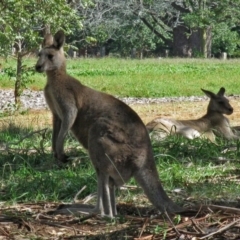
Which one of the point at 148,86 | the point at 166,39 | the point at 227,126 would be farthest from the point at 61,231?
the point at 166,39

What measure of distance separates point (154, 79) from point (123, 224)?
2302cm

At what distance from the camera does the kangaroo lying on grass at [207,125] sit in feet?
36.9

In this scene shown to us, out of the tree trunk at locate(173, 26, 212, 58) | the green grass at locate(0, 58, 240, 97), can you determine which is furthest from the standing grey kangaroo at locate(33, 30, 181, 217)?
the tree trunk at locate(173, 26, 212, 58)

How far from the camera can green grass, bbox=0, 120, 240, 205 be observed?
6.63 metres

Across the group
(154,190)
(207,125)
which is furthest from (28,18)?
(154,190)

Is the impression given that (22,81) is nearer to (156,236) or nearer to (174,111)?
(174,111)

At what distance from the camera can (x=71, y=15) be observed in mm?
16750

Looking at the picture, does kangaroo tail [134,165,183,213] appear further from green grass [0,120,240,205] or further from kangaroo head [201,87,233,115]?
kangaroo head [201,87,233,115]

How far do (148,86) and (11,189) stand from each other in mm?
19377

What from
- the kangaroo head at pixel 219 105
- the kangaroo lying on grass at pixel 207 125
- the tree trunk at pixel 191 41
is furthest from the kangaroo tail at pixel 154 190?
the tree trunk at pixel 191 41

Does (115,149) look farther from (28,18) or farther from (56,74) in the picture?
(28,18)

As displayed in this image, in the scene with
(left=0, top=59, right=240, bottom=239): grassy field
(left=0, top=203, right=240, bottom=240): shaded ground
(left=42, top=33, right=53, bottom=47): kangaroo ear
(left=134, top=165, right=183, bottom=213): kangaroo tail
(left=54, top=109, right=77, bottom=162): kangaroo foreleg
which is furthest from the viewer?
(left=42, top=33, right=53, bottom=47): kangaroo ear

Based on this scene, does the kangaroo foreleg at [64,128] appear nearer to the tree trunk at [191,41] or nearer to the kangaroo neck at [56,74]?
the kangaroo neck at [56,74]

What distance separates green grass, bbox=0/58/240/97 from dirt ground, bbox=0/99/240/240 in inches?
659
